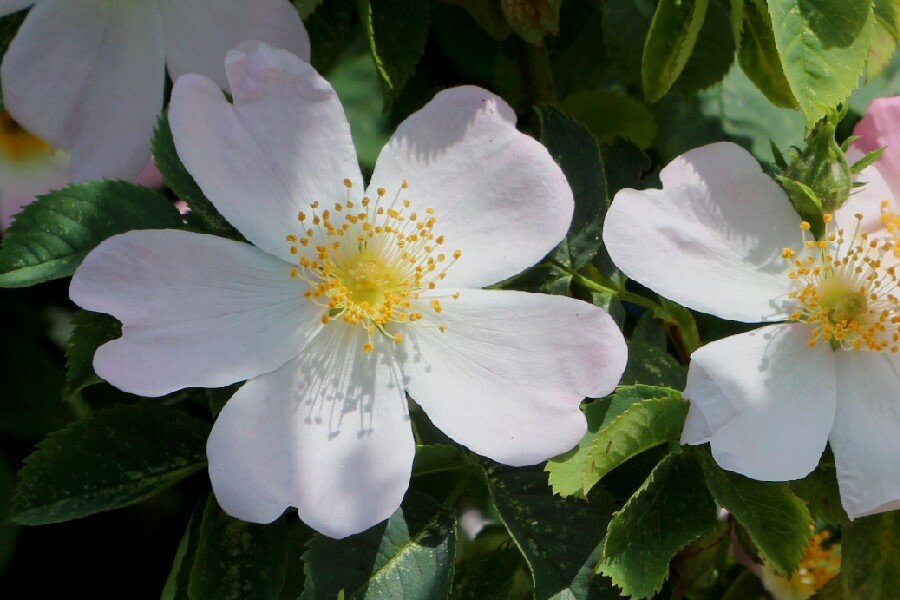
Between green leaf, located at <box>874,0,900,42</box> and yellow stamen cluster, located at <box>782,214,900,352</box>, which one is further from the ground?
green leaf, located at <box>874,0,900,42</box>

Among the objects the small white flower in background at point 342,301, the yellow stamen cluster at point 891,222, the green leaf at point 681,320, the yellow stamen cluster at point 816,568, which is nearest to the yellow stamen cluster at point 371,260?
the small white flower in background at point 342,301

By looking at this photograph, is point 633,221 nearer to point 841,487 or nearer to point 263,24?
point 841,487

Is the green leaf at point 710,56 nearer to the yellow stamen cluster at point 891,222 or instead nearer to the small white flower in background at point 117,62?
the yellow stamen cluster at point 891,222

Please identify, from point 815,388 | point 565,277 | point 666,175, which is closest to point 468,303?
point 565,277

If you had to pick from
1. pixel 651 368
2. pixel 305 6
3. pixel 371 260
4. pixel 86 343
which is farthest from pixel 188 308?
pixel 651 368

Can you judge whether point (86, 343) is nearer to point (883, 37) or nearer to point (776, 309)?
point (776, 309)

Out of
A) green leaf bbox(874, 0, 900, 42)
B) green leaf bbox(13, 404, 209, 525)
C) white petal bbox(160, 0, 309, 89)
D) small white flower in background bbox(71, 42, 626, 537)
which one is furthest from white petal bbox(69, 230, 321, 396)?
green leaf bbox(874, 0, 900, 42)

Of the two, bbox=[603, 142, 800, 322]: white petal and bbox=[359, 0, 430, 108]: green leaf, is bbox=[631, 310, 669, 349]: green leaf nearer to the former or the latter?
bbox=[603, 142, 800, 322]: white petal
